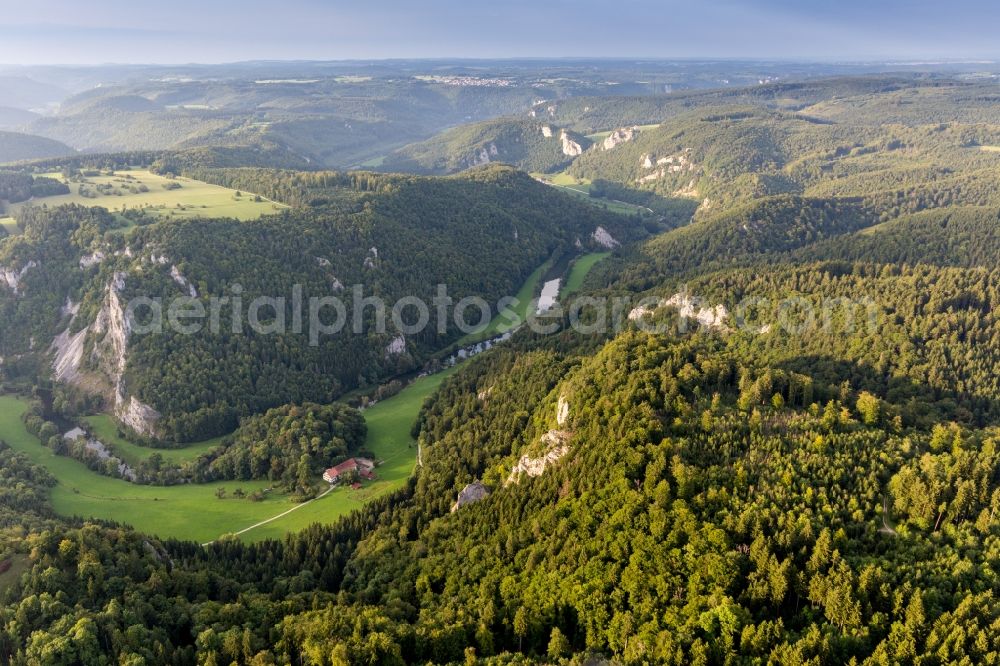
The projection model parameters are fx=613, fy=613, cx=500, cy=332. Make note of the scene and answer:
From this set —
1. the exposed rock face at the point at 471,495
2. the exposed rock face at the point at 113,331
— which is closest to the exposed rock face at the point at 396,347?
the exposed rock face at the point at 113,331

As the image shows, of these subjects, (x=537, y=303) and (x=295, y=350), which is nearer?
(x=295, y=350)

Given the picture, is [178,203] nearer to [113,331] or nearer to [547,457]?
[113,331]

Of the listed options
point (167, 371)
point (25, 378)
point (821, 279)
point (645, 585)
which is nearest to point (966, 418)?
point (821, 279)

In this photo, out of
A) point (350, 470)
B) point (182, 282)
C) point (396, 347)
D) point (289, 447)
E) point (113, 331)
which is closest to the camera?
point (350, 470)

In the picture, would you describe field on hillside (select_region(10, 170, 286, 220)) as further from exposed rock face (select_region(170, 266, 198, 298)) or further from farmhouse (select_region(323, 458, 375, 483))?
farmhouse (select_region(323, 458, 375, 483))

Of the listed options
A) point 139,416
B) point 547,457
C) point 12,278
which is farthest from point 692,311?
point 12,278

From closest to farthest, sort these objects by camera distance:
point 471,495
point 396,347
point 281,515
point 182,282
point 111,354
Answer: point 471,495 → point 281,515 → point 111,354 → point 182,282 → point 396,347

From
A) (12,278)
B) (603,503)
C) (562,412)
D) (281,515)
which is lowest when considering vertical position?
(281,515)

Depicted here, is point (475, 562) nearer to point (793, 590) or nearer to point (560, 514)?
point (560, 514)
